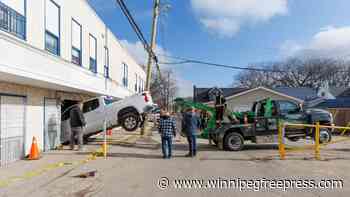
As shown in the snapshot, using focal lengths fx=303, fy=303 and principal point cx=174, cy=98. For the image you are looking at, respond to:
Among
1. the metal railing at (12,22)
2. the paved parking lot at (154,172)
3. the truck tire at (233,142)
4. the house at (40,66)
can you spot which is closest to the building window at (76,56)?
the house at (40,66)

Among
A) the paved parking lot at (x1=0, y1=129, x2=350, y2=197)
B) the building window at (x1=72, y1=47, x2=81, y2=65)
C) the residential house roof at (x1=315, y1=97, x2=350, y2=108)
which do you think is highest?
the building window at (x1=72, y1=47, x2=81, y2=65)

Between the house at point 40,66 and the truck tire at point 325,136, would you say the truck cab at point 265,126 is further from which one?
the house at point 40,66

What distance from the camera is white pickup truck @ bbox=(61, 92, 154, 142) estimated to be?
47.3 ft

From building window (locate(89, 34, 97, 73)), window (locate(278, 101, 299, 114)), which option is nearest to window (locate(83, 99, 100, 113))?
building window (locate(89, 34, 97, 73))

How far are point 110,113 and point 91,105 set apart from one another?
98 cm

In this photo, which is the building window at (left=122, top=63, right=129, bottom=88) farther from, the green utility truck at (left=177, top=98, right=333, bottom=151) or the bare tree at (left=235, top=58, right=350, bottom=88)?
the bare tree at (left=235, top=58, right=350, bottom=88)

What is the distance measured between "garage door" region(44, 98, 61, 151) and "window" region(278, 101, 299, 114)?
31.2 feet

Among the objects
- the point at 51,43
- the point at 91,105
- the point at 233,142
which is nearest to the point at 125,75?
the point at 91,105

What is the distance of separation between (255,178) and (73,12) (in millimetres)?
10761

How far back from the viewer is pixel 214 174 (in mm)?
7988

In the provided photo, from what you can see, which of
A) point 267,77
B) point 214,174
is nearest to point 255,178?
point 214,174

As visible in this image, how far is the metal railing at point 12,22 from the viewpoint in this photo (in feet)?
27.9

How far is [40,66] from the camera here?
938 centimetres

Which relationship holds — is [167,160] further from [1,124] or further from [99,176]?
[1,124]
